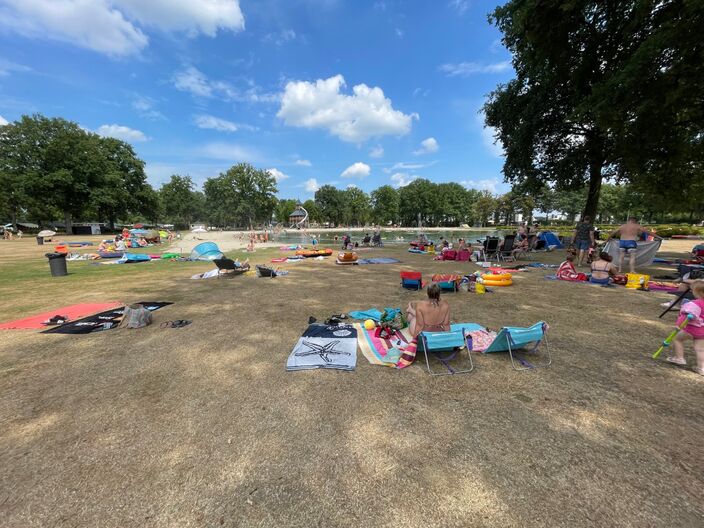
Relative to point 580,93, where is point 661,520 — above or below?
below

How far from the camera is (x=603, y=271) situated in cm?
944

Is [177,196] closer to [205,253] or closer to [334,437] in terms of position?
[205,253]

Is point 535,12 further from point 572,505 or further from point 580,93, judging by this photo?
point 572,505

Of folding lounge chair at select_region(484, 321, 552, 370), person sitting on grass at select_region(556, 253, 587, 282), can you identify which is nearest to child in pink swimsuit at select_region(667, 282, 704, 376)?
folding lounge chair at select_region(484, 321, 552, 370)

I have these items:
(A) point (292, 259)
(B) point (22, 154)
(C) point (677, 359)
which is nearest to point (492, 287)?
(C) point (677, 359)

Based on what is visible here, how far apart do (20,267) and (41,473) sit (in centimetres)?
1806

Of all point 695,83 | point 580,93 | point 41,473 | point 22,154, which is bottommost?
point 41,473

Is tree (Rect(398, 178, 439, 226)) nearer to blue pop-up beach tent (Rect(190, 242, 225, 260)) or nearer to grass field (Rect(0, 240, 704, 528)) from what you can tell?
blue pop-up beach tent (Rect(190, 242, 225, 260))

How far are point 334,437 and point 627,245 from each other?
1339cm

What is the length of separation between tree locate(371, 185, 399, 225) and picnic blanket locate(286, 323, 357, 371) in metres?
102

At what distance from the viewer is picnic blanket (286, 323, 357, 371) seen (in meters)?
4.60

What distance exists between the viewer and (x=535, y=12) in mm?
10211

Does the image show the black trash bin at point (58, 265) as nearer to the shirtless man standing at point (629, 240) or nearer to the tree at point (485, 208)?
the shirtless man standing at point (629, 240)

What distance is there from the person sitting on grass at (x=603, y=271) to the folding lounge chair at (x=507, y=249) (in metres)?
5.74
